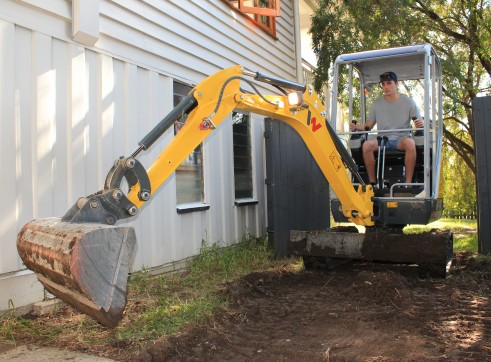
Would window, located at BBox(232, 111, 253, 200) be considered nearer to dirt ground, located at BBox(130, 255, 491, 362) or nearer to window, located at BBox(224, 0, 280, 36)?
window, located at BBox(224, 0, 280, 36)

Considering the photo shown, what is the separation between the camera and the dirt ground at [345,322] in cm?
345

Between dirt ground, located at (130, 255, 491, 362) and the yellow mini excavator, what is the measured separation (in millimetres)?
537

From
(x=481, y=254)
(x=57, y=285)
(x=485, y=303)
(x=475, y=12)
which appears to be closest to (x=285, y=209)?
(x=481, y=254)

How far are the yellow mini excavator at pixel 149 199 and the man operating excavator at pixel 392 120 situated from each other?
33 cm

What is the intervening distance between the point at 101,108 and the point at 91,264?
2.82 metres

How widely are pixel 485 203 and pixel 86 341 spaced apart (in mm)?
6303

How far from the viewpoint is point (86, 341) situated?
12.3 ft

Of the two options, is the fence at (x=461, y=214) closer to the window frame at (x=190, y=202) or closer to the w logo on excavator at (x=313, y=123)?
the window frame at (x=190, y=202)

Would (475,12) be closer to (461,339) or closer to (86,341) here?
(461,339)

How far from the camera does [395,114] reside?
655 centimetres

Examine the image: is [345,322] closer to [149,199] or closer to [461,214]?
[149,199]

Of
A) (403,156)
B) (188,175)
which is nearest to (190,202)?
(188,175)

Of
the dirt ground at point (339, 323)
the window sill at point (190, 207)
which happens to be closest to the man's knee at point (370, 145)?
the dirt ground at point (339, 323)

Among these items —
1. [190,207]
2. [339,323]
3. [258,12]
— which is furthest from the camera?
[258,12]
